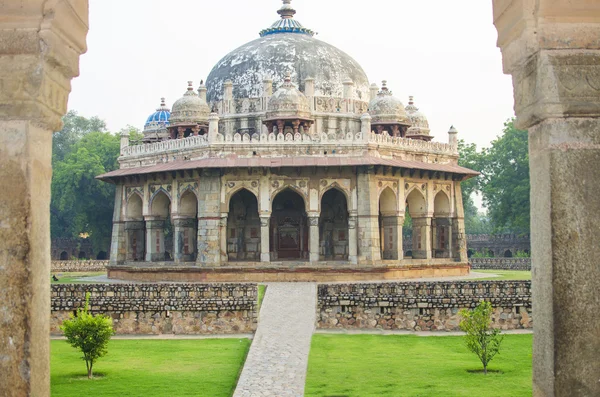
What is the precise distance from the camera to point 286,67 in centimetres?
3212

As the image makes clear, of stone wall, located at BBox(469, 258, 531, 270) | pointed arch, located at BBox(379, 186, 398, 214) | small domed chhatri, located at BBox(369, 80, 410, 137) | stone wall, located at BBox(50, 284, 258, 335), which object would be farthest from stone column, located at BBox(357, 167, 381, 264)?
stone wall, located at BBox(50, 284, 258, 335)

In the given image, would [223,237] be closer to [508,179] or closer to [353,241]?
Result: [353,241]

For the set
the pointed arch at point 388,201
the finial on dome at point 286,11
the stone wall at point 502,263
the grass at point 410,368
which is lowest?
the grass at point 410,368

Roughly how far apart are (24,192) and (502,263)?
3318cm

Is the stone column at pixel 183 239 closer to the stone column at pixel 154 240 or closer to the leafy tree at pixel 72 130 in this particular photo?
the stone column at pixel 154 240

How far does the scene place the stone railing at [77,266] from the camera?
36375 millimetres

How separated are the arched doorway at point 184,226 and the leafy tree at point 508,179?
2003 centimetres

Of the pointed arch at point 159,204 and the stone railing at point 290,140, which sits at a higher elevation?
the stone railing at point 290,140

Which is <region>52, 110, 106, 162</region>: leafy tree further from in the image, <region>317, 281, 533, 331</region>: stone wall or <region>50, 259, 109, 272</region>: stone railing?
<region>317, 281, 533, 331</region>: stone wall

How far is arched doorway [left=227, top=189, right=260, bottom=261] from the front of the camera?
29312 millimetres

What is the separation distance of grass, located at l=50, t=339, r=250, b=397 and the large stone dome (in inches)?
713

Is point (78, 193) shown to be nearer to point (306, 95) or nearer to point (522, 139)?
point (306, 95)

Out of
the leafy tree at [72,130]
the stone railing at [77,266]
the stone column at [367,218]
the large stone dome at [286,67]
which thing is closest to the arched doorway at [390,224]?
the stone column at [367,218]

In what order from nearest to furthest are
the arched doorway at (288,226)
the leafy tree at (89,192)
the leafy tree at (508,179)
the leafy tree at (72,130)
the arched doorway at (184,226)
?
the arched doorway at (184,226) < the arched doorway at (288,226) < the leafy tree at (508,179) < the leafy tree at (89,192) < the leafy tree at (72,130)
